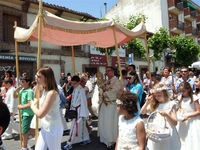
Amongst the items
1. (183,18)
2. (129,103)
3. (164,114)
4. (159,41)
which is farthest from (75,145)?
(183,18)

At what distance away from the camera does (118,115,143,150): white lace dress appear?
2508mm

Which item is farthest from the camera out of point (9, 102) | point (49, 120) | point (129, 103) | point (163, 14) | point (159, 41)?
point (163, 14)

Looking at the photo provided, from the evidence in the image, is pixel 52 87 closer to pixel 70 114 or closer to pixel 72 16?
pixel 70 114

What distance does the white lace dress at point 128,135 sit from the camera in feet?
8.23

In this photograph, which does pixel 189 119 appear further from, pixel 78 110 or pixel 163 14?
pixel 163 14

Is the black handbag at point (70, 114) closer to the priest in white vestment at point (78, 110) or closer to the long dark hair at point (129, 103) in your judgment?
the priest in white vestment at point (78, 110)

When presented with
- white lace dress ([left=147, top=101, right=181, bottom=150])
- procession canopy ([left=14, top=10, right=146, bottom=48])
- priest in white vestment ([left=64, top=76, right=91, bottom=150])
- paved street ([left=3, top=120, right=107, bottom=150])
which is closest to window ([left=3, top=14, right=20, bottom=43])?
procession canopy ([left=14, top=10, right=146, bottom=48])

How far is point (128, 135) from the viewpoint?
8.33 ft

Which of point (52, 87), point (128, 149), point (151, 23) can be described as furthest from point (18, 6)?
point (151, 23)

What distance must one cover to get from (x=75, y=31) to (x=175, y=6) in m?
26.7

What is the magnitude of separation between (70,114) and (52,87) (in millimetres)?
2029

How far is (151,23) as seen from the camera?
1111 inches

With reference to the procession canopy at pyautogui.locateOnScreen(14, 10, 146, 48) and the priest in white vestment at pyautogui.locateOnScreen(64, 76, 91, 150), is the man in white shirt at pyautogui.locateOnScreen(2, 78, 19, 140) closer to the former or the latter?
the procession canopy at pyautogui.locateOnScreen(14, 10, 146, 48)

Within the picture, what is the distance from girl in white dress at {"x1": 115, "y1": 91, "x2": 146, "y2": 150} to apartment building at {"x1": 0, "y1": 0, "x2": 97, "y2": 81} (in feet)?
36.9
